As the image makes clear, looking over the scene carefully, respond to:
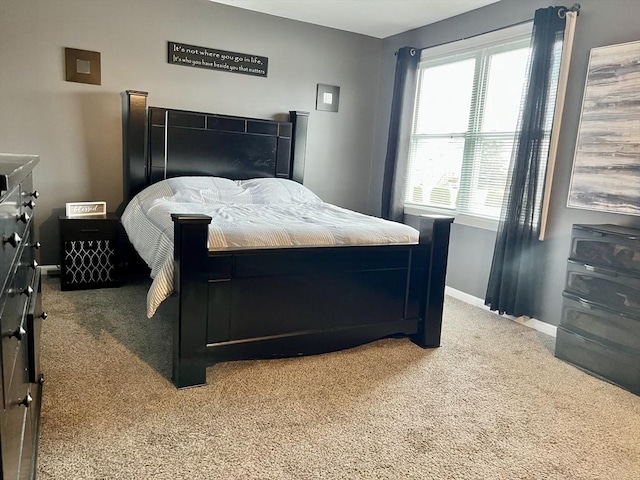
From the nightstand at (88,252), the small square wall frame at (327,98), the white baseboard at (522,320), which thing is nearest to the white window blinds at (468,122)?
the white baseboard at (522,320)

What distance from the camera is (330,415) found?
6.91 feet

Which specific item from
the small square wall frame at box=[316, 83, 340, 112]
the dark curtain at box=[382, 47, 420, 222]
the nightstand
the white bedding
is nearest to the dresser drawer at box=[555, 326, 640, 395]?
the white bedding

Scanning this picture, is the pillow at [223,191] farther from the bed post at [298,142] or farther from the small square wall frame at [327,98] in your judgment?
the small square wall frame at [327,98]

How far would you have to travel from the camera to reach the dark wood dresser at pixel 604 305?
2559mm

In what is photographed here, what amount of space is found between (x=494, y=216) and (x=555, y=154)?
732mm

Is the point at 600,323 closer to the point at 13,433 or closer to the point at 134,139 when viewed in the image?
the point at 13,433

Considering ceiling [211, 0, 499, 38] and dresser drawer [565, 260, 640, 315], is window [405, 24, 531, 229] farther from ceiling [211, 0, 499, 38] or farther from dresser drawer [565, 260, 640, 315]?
dresser drawer [565, 260, 640, 315]

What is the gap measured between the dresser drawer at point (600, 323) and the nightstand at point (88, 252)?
10.7 feet

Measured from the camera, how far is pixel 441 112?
4422mm

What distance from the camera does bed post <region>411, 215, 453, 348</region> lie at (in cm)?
289

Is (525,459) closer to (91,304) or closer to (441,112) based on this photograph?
(91,304)

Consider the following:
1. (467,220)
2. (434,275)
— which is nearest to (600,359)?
(434,275)

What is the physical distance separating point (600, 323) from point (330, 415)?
1.70 m

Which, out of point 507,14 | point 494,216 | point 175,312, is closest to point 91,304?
point 175,312
